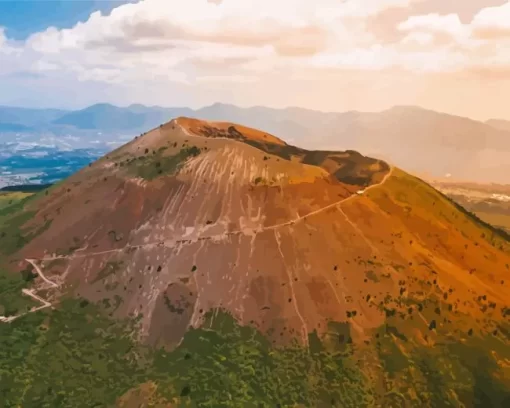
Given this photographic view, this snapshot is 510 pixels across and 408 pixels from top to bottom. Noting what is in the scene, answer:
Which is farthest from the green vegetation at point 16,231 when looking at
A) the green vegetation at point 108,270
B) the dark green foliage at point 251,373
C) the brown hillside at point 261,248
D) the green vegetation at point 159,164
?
the dark green foliage at point 251,373

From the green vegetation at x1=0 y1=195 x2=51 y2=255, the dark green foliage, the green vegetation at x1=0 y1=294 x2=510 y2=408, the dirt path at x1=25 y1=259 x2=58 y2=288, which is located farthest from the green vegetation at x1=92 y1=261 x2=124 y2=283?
the green vegetation at x1=0 y1=195 x2=51 y2=255

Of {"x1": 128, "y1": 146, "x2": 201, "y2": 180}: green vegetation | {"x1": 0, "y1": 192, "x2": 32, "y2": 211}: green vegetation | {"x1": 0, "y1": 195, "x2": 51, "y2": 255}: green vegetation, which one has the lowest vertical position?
{"x1": 0, "y1": 192, "x2": 32, "y2": 211}: green vegetation

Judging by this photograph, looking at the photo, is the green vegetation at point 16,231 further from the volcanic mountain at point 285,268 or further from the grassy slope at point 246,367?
the grassy slope at point 246,367

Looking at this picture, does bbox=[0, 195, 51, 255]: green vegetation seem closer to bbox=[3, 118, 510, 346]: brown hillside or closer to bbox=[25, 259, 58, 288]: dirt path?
bbox=[3, 118, 510, 346]: brown hillside

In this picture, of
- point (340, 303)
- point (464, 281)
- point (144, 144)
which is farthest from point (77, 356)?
point (464, 281)

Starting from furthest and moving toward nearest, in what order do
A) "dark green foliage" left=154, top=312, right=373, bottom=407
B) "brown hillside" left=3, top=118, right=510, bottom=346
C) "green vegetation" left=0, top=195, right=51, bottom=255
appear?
"green vegetation" left=0, top=195, right=51, bottom=255, "brown hillside" left=3, top=118, right=510, bottom=346, "dark green foliage" left=154, top=312, right=373, bottom=407
